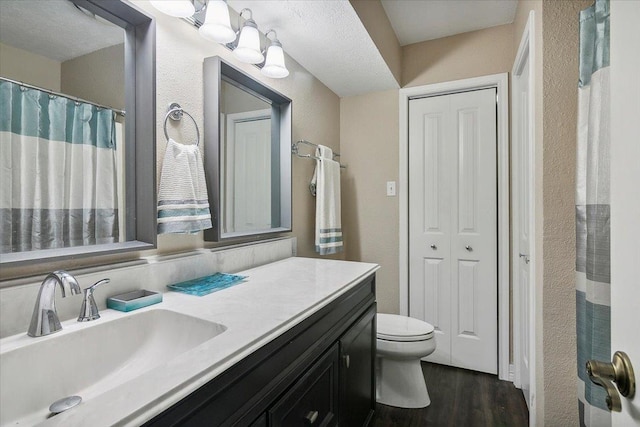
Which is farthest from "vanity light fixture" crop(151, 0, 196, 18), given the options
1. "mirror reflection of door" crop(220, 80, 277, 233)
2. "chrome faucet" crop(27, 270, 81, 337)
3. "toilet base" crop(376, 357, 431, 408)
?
"toilet base" crop(376, 357, 431, 408)

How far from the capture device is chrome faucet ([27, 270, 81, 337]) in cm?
73

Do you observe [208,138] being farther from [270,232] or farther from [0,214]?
→ [0,214]

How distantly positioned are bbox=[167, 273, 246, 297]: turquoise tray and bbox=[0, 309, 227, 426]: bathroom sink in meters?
0.18

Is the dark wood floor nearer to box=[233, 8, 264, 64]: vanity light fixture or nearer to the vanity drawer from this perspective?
the vanity drawer

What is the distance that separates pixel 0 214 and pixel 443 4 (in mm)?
2349

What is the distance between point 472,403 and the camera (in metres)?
1.90

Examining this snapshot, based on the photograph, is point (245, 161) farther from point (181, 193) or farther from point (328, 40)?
point (328, 40)

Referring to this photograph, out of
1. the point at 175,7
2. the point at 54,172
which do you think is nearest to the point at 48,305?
the point at 54,172

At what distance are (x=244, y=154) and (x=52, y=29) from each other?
83 cm

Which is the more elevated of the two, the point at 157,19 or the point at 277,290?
the point at 157,19

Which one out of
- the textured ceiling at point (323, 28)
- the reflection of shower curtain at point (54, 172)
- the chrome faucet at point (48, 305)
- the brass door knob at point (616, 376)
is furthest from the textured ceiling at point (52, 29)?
the brass door knob at point (616, 376)

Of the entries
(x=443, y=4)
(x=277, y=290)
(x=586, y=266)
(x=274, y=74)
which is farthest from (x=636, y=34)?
(x=443, y=4)

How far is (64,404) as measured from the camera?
66 cm

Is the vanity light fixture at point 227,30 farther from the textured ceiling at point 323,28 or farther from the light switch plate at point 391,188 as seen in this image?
the light switch plate at point 391,188
